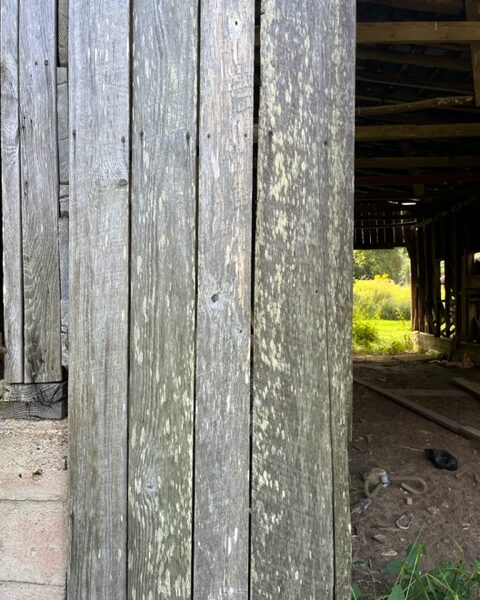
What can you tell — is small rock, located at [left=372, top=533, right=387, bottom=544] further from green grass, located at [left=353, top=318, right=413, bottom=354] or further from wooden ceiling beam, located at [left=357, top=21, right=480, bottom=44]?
green grass, located at [left=353, top=318, right=413, bottom=354]

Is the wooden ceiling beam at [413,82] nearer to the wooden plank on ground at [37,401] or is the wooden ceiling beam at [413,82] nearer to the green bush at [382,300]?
the wooden plank on ground at [37,401]

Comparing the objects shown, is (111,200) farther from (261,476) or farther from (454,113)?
(454,113)

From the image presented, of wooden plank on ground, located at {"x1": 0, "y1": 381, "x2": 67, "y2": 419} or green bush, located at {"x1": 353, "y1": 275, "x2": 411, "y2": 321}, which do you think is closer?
wooden plank on ground, located at {"x1": 0, "y1": 381, "x2": 67, "y2": 419}

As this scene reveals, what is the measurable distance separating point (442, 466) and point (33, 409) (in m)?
3.83

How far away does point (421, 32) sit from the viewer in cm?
420

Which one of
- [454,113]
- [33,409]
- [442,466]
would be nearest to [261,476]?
[33,409]

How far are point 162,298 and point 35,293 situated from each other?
19.9 inches

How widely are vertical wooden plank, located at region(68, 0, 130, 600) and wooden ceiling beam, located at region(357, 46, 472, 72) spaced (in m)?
4.18

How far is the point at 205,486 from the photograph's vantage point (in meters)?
1.82

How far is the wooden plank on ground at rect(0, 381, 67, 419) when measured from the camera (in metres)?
2.00

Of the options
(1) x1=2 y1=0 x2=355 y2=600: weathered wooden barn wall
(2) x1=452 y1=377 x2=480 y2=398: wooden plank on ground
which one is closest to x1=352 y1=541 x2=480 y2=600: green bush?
(1) x1=2 y1=0 x2=355 y2=600: weathered wooden barn wall

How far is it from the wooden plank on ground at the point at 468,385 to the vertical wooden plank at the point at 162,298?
20.9 ft

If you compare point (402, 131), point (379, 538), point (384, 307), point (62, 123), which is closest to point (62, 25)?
point (62, 123)

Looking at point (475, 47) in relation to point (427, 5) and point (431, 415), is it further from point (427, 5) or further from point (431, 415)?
point (431, 415)
